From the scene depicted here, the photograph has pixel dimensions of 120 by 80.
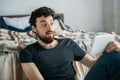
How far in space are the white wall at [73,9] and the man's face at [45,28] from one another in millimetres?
2071

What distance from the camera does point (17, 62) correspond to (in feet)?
5.46

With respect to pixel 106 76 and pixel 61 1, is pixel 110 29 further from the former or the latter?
pixel 106 76

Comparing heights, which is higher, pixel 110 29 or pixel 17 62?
pixel 17 62

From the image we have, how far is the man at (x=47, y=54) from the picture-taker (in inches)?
57.4

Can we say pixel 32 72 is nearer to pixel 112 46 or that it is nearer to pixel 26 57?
pixel 26 57

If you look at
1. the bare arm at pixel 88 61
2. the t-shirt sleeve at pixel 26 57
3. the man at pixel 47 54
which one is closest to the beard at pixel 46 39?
the man at pixel 47 54

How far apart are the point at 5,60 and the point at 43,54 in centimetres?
34

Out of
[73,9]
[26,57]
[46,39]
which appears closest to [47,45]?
[46,39]

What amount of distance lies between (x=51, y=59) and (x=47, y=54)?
4 centimetres

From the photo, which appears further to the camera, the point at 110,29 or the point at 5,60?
the point at 110,29

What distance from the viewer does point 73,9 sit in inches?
152

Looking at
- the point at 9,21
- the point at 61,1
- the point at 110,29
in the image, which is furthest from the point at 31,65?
the point at 110,29

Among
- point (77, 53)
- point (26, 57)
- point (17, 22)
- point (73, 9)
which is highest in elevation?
point (26, 57)

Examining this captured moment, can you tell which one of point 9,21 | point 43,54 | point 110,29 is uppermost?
point 43,54
